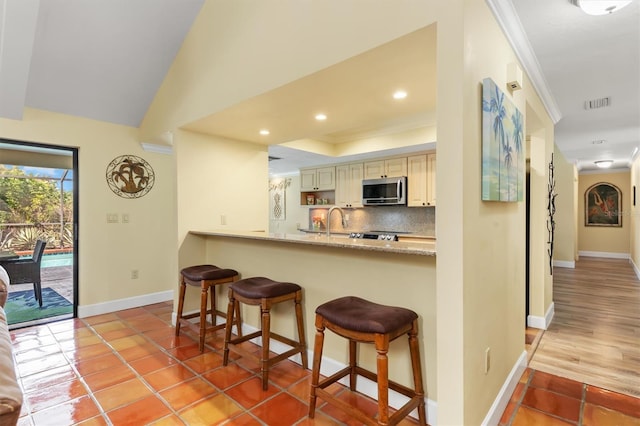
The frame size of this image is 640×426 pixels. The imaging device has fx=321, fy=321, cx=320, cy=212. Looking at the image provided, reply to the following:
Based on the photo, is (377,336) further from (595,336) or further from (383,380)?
(595,336)

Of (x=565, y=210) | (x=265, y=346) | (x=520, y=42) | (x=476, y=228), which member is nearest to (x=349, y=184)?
(x=520, y=42)

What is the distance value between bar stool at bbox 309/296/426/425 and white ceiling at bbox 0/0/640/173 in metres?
1.46

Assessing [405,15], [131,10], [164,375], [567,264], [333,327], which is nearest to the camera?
[405,15]

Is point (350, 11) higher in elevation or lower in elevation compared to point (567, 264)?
higher

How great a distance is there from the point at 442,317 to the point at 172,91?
3.44m

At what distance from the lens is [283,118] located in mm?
2992

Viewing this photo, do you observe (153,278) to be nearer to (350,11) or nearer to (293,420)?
(293,420)

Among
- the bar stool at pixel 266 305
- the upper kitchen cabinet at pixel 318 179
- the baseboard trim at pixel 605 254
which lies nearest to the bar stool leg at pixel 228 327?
the bar stool at pixel 266 305

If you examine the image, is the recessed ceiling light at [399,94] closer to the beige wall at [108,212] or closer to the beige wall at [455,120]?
the beige wall at [455,120]

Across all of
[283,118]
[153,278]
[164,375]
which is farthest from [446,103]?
[153,278]

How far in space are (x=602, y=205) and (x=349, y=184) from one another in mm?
7390

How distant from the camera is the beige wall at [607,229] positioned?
8.18m

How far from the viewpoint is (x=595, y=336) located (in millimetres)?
3174

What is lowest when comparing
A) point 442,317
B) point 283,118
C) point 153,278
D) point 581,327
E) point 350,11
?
point 581,327
